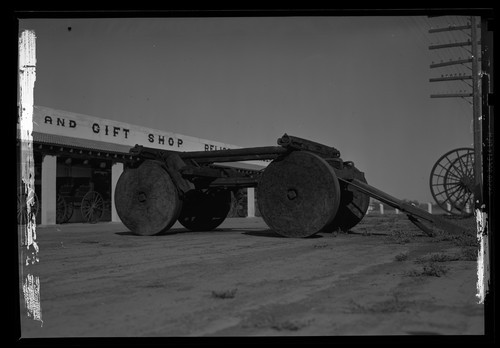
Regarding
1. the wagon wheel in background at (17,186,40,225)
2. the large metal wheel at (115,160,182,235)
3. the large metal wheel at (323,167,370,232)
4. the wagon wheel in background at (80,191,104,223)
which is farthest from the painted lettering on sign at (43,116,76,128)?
the large metal wheel at (323,167,370,232)

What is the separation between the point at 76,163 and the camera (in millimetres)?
22969

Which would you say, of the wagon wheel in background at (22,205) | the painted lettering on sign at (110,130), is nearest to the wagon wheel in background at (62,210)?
the wagon wheel in background at (22,205)

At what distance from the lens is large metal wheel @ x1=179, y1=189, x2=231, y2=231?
13.7 metres

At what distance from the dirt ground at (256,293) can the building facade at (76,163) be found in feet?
42.6

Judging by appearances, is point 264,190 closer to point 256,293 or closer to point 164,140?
point 256,293

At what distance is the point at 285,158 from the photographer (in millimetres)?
10594

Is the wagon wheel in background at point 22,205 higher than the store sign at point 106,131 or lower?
lower

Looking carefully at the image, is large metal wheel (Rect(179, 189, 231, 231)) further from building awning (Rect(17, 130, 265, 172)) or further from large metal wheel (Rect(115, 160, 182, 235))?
building awning (Rect(17, 130, 265, 172))

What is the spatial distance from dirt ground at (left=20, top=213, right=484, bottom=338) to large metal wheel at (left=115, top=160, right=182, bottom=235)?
11.7 feet

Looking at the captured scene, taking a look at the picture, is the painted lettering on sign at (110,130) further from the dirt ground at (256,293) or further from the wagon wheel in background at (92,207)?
the dirt ground at (256,293)

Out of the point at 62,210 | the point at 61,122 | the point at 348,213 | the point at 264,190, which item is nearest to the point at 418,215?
the point at 348,213

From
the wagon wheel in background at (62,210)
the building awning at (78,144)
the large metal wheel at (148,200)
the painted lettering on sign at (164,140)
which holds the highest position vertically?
the painted lettering on sign at (164,140)

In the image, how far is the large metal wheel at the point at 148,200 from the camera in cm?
1162
